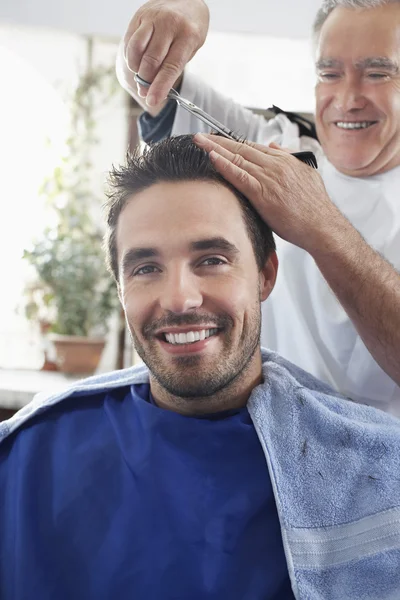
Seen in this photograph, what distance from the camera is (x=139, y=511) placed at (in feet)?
4.63

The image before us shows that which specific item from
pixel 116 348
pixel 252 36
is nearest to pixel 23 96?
pixel 116 348

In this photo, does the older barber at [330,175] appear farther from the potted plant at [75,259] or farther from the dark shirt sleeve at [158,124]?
the potted plant at [75,259]

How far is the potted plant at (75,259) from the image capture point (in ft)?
13.7

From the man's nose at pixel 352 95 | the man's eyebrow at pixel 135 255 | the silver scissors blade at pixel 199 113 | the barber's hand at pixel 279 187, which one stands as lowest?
the man's eyebrow at pixel 135 255

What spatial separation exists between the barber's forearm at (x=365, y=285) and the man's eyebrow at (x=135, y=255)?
1.22 ft

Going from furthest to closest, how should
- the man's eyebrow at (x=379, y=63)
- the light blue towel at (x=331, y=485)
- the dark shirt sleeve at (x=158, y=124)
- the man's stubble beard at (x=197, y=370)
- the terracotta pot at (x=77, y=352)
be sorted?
1. the terracotta pot at (x=77, y=352)
2. the dark shirt sleeve at (x=158, y=124)
3. the man's eyebrow at (x=379, y=63)
4. the man's stubble beard at (x=197, y=370)
5. the light blue towel at (x=331, y=485)

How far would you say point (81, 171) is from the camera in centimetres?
485

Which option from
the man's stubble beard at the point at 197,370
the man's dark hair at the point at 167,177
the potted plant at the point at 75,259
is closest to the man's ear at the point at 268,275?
the man's dark hair at the point at 167,177

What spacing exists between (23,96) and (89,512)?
12.0 ft

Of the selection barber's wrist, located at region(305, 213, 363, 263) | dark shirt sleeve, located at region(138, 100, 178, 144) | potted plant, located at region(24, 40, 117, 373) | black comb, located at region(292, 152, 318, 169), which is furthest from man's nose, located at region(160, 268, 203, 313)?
potted plant, located at region(24, 40, 117, 373)

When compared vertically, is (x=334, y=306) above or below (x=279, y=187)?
below

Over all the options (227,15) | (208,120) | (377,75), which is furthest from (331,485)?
(227,15)

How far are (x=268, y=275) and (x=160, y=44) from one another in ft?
1.87

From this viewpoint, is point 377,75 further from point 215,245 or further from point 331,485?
point 331,485
